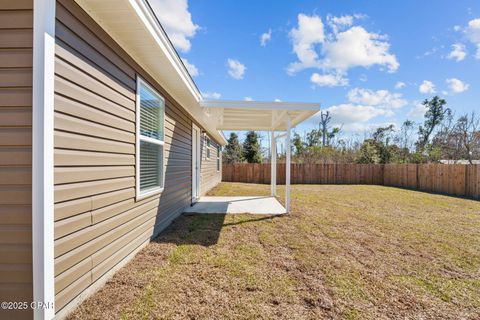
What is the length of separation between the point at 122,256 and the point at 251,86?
12.6m

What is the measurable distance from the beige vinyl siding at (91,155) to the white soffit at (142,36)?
0.11 metres

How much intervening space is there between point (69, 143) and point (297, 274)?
275 centimetres

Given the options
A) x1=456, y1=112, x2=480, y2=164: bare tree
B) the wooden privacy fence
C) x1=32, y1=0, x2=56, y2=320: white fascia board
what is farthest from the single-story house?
x1=456, y1=112, x2=480, y2=164: bare tree

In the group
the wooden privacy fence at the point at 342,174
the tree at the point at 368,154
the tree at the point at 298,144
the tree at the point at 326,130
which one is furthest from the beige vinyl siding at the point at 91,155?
the tree at the point at 326,130

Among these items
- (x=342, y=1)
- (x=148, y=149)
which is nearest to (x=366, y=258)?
(x=148, y=149)

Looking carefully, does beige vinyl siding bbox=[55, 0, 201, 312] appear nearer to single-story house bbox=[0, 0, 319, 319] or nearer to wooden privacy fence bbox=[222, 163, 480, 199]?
single-story house bbox=[0, 0, 319, 319]

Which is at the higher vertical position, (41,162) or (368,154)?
(368,154)

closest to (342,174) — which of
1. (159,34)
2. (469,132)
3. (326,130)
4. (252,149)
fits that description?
(252,149)

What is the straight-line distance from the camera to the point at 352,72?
13938mm

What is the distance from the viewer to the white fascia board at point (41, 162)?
1665 mm

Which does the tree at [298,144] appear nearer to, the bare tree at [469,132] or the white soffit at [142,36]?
the bare tree at [469,132]

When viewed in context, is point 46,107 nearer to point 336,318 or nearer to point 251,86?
point 336,318

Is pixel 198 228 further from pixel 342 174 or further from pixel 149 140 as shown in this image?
pixel 342 174

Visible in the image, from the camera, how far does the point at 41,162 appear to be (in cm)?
167
